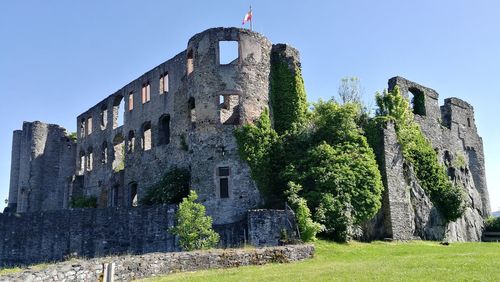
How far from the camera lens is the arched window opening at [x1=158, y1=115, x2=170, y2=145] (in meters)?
34.4

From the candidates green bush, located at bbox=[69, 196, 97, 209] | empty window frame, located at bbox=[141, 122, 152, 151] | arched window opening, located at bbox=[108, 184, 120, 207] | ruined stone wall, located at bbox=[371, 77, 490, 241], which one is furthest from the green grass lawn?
green bush, located at bbox=[69, 196, 97, 209]

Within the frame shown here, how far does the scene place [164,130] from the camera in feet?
114

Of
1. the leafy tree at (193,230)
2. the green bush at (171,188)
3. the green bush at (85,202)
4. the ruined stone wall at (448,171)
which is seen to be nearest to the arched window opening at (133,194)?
the green bush at (171,188)

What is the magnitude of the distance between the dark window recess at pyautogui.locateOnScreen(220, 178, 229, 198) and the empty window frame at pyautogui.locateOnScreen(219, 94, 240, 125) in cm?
337

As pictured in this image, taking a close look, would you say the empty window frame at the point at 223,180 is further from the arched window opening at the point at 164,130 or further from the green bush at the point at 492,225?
the green bush at the point at 492,225

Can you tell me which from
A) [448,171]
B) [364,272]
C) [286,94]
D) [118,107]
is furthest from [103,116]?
[364,272]

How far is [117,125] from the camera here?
→ 40094 mm

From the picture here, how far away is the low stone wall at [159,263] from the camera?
12.5 m

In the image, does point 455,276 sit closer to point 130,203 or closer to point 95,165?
point 130,203

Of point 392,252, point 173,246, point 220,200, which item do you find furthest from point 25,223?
point 392,252

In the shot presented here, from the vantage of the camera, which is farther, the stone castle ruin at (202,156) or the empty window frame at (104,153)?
the empty window frame at (104,153)

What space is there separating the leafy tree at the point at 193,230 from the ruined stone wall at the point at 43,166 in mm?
29011

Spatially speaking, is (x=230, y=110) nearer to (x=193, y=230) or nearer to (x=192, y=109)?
(x=192, y=109)

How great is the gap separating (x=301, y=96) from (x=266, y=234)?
10020 millimetres
